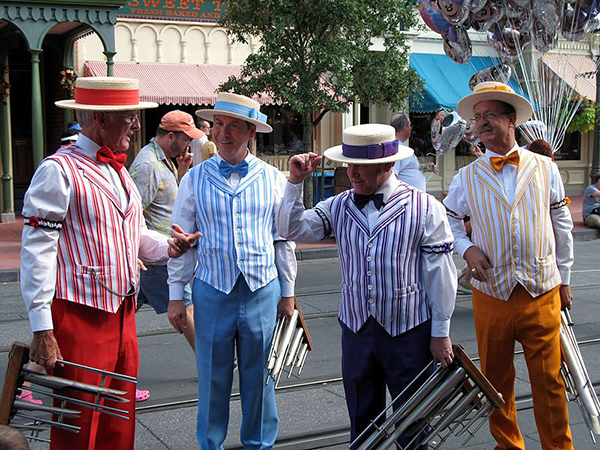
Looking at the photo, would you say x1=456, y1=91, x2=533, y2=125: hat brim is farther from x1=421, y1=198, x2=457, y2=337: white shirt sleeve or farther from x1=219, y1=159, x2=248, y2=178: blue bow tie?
x1=219, y1=159, x2=248, y2=178: blue bow tie

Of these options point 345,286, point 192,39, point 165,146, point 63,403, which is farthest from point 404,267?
point 192,39

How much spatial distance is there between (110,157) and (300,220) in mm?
945

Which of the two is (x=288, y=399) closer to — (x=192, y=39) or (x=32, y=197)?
(x=32, y=197)

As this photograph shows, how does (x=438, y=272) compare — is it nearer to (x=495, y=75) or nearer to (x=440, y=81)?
(x=495, y=75)

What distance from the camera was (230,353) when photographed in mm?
4309

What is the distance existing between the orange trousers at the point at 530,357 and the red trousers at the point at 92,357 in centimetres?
194

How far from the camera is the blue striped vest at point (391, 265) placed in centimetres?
369

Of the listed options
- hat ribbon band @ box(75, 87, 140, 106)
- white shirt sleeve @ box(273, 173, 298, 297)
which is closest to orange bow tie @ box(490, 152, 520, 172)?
white shirt sleeve @ box(273, 173, 298, 297)

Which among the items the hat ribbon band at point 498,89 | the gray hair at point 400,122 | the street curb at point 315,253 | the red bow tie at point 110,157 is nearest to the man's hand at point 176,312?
the red bow tie at point 110,157

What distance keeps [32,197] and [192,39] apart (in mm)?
16886

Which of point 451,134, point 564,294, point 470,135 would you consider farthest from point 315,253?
point 564,294

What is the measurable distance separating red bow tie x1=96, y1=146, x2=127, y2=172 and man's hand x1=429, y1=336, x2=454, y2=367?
1.70 m

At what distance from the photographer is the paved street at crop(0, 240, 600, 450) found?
16.2 ft

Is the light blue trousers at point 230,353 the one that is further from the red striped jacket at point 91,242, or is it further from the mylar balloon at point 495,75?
the mylar balloon at point 495,75
